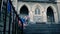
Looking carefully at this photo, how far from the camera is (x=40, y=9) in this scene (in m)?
18.7

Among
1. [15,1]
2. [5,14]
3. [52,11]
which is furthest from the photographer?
[52,11]

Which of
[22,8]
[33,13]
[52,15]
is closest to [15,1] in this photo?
[22,8]

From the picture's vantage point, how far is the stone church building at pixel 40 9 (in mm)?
18234

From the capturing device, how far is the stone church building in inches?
718

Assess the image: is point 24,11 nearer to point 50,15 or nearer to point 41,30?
point 50,15

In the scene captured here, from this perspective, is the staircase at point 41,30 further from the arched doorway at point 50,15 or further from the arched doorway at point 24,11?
the arched doorway at point 50,15

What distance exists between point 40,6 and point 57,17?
267 centimetres

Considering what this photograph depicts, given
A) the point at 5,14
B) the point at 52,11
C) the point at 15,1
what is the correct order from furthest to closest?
the point at 52,11, the point at 15,1, the point at 5,14

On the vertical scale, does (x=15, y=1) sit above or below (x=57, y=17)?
above

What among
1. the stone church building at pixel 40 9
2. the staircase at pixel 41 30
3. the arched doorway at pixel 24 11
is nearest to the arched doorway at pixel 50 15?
the stone church building at pixel 40 9

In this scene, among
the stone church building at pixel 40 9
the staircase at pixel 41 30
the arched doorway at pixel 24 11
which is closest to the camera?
the staircase at pixel 41 30

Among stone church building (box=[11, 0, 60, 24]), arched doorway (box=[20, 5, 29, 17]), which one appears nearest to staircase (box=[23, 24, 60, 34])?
stone church building (box=[11, 0, 60, 24])

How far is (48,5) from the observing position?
19.1m

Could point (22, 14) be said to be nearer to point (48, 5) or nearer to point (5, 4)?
point (48, 5)
